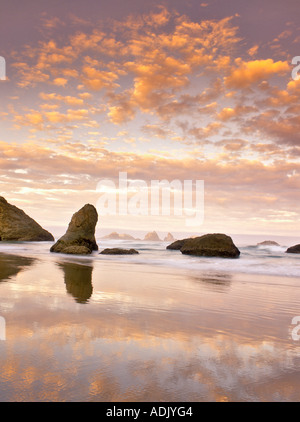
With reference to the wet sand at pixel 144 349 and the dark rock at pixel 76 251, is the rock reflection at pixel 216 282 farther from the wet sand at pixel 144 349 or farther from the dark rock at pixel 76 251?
the dark rock at pixel 76 251

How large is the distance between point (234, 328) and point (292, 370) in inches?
55.0

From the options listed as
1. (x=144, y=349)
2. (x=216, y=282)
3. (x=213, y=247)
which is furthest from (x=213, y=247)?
(x=144, y=349)

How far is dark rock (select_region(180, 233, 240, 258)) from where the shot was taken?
22141mm

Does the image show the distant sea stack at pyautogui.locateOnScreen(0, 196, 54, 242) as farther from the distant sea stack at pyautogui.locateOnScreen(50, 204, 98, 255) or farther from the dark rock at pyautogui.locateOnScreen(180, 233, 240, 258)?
the dark rock at pyautogui.locateOnScreen(180, 233, 240, 258)

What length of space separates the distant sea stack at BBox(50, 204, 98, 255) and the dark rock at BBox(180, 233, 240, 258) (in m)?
8.37

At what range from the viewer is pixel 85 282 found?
26.0 feet

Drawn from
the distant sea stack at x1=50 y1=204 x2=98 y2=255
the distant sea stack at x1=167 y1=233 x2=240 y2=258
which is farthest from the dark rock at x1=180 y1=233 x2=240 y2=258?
the distant sea stack at x1=50 y1=204 x2=98 y2=255

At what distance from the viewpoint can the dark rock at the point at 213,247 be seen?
22.1 m

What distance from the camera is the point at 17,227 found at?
39500 millimetres

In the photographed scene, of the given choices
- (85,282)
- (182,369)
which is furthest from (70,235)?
(182,369)

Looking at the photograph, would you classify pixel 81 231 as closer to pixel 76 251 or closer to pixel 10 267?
pixel 76 251

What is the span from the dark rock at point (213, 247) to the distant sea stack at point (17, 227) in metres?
24.9
